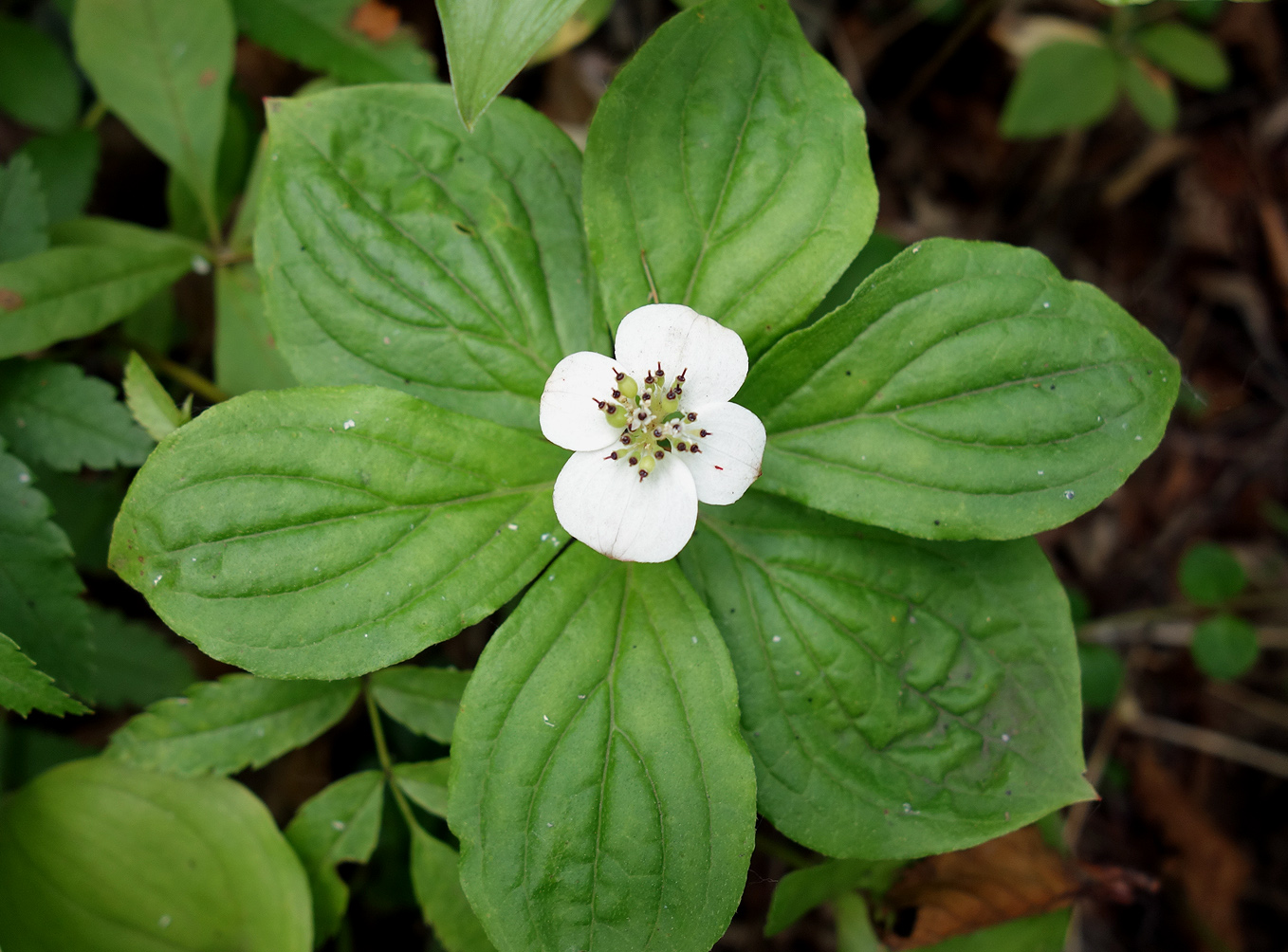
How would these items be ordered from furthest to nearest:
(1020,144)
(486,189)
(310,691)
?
1. (1020,144)
2. (310,691)
3. (486,189)

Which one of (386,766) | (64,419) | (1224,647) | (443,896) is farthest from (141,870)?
(1224,647)

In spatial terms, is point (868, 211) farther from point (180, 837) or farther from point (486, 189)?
point (180, 837)

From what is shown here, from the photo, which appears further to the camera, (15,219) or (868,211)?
(15,219)

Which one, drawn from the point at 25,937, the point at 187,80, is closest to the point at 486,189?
the point at 187,80

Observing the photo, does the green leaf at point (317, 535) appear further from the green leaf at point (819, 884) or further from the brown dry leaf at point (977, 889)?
the brown dry leaf at point (977, 889)

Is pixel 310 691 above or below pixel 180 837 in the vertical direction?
above

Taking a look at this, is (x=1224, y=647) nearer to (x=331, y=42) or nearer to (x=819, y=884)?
(x=819, y=884)
